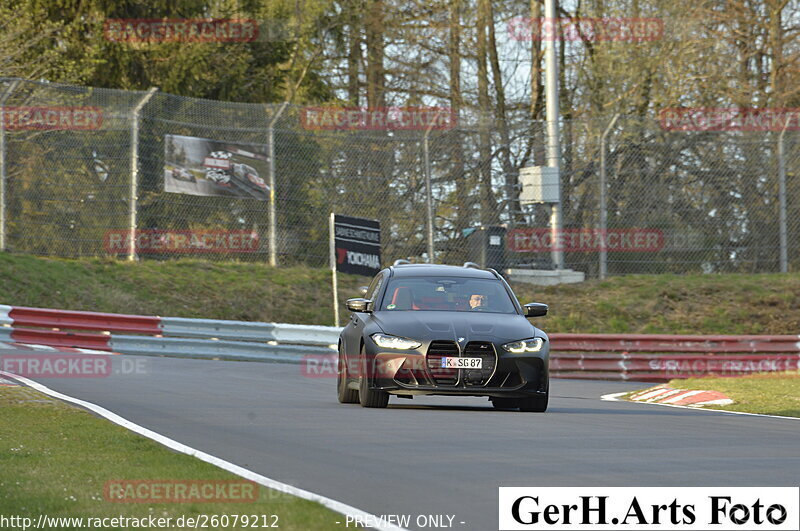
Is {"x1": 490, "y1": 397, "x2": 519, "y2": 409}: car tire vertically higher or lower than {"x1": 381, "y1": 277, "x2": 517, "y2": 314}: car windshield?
lower

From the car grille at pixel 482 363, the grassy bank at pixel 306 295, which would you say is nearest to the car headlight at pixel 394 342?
the car grille at pixel 482 363

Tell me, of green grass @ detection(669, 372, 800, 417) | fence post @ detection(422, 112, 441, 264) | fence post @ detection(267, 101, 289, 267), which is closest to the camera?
green grass @ detection(669, 372, 800, 417)

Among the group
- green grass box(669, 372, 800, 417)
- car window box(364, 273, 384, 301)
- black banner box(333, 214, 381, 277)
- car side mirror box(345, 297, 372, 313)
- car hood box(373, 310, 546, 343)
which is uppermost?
black banner box(333, 214, 381, 277)

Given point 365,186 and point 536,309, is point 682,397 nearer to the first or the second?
point 536,309

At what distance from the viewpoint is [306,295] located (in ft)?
90.6

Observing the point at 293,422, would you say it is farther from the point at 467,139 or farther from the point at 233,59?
the point at 233,59

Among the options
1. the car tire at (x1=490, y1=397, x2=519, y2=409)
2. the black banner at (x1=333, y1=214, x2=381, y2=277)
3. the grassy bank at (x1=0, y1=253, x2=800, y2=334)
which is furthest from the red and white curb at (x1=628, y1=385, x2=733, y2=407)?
the grassy bank at (x1=0, y1=253, x2=800, y2=334)

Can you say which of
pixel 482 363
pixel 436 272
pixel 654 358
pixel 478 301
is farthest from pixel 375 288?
pixel 654 358

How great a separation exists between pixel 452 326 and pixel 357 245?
41.6 ft

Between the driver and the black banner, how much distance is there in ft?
35.4

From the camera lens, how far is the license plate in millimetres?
13227

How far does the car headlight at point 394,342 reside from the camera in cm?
1327

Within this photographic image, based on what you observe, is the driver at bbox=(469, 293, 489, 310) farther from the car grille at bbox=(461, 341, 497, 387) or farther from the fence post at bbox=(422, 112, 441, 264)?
the fence post at bbox=(422, 112, 441, 264)

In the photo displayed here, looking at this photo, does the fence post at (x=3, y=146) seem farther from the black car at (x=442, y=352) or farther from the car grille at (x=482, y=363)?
the car grille at (x=482, y=363)
